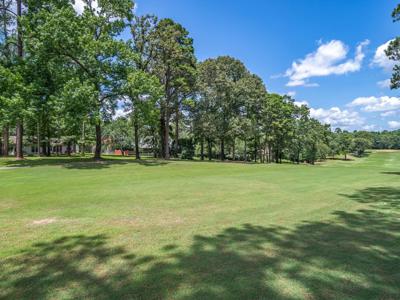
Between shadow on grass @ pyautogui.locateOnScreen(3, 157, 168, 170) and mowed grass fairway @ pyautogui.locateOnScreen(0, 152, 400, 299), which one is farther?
shadow on grass @ pyautogui.locateOnScreen(3, 157, 168, 170)

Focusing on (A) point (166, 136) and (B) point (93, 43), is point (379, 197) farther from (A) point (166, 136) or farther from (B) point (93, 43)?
(A) point (166, 136)

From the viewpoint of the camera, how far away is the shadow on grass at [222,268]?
2951mm

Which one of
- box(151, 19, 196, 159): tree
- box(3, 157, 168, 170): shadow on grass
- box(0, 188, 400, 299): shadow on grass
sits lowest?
box(0, 188, 400, 299): shadow on grass

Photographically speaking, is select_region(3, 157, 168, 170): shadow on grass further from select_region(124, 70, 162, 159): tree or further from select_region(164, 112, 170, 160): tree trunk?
select_region(164, 112, 170, 160): tree trunk

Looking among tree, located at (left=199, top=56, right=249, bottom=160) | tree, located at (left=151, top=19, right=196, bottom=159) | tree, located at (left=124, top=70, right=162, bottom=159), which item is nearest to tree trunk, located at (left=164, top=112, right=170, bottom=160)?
tree, located at (left=151, top=19, right=196, bottom=159)

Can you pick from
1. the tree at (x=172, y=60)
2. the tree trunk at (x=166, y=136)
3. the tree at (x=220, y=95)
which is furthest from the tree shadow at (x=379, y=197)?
the tree at (x=220, y=95)

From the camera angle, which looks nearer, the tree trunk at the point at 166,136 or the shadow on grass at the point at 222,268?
the shadow on grass at the point at 222,268

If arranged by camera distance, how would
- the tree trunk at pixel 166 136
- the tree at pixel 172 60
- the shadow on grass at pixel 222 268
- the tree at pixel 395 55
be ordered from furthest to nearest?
the tree trunk at pixel 166 136 < the tree at pixel 172 60 < the tree at pixel 395 55 < the shadow on grass at pixel 222 268

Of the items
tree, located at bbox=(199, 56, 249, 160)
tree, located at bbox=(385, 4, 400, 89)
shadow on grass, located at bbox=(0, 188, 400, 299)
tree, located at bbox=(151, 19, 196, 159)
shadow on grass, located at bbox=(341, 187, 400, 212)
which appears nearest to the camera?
shadow on grass, located at bbox=(0, 188, 400, 299)

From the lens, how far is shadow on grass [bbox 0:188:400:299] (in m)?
2.95

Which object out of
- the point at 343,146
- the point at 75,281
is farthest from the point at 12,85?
the point at 343,146

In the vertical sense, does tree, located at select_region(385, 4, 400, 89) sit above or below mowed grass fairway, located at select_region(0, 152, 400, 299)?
above

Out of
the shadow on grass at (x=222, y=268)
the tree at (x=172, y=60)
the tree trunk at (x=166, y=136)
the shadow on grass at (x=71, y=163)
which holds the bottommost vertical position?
the shadow on grass at (x=222, y=268)

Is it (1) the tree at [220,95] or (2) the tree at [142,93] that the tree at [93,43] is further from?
(1) the tree at [220,95]
